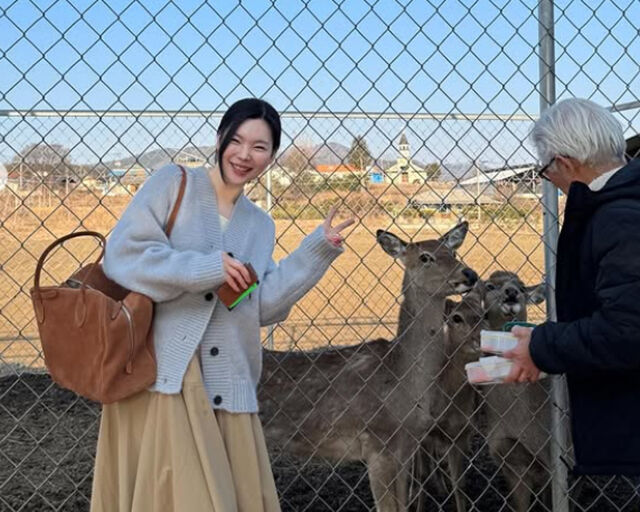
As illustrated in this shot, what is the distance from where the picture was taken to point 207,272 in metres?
2.36

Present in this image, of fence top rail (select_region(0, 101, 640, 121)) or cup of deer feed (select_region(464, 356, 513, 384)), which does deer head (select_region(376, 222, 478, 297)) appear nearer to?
fence top rail (select_region(0, 101, 640, 121))

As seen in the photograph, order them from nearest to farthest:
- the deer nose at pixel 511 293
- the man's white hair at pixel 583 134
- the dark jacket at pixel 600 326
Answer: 1. the dark jacket at pixel 600 326
2. the man's white hair at pixel 583 134
3. the deer nose at pixel 511 293

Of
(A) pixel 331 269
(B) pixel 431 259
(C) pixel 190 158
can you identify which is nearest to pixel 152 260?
(C) pixel 190 158

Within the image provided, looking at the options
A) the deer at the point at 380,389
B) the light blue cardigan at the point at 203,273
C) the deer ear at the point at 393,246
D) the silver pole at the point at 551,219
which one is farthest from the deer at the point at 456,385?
the light blue cardigan at the point at 203,273

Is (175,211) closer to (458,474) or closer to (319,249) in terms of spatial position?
(319,249)

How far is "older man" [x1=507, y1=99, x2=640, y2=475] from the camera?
229 cm

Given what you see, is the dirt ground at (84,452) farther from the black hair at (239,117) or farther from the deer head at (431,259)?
the black hair at (239,117)

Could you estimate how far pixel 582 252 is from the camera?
8.04ft

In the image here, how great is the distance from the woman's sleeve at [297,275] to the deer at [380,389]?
112 inches

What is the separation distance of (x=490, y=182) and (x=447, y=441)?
2.75 metres

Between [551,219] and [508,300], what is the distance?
2.49 m

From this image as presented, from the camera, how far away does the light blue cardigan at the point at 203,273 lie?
7.75 feet

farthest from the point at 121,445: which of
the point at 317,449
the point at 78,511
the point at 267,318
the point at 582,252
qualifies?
the point at 317,449

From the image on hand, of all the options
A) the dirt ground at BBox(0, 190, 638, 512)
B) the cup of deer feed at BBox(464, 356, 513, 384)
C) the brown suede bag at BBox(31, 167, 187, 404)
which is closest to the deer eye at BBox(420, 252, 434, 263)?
the dirt ground at BBox(0, 190, 638, 512)
